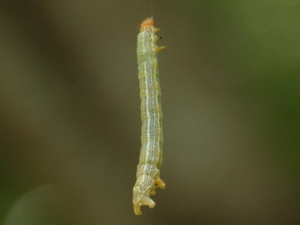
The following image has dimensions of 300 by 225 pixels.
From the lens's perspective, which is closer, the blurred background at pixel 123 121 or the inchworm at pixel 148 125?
the inchworm at pixel 148 125

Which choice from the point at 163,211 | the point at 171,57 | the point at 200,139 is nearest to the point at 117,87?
the point at 171,57

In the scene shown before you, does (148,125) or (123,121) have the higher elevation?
(123,121)

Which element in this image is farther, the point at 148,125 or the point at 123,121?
the point at 123,121

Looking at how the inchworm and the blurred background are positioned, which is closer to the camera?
the inchworm
